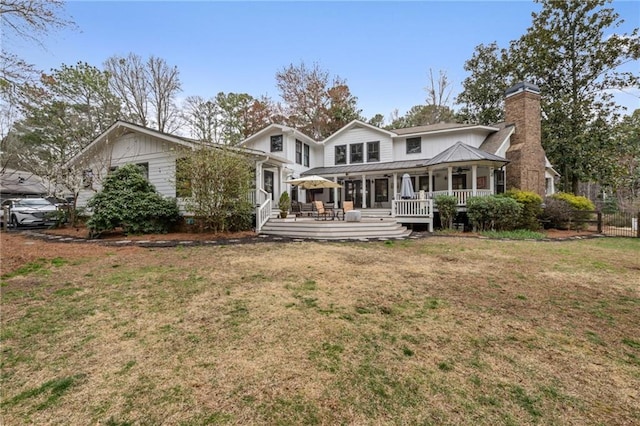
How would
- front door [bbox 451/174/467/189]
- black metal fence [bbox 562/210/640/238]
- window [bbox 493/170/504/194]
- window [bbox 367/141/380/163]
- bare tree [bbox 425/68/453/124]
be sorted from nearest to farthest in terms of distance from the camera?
black metal fence [bbox 562/210/640/238]
window [bbox 493/170/504/194]
front door [bbox 451/174/467/189]
window [bbox 367/141/380/163]
bare tree [bbox 425/68/453/124]

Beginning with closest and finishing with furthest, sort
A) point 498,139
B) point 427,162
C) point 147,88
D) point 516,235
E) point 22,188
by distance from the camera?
point 516,235 < point 498,139 < point 427,162 < point 147,88 < point 22,188

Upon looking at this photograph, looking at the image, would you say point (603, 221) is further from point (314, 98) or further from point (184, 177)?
point (314, 98)

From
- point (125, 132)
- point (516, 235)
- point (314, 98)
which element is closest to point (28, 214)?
point (125, 132)

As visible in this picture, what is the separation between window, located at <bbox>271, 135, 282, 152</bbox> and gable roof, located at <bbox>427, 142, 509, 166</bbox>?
9237 millimetres

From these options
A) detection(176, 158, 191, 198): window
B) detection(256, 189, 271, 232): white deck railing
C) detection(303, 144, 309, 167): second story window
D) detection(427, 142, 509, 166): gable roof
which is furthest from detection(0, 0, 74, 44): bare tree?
detection(427, 142, 509, 166): gable roof

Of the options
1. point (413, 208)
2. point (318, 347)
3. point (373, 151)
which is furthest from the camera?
point (373, 151)

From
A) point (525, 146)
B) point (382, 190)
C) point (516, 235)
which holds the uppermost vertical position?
point (525, 146)

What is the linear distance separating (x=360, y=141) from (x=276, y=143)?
19.7 feet

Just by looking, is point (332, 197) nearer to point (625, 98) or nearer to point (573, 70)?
point (573, 70)

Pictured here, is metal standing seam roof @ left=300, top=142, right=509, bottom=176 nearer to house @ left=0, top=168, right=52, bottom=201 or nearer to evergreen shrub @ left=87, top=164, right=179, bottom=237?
evergreen shrub @ left=87, top=164, right=179, bottom=237

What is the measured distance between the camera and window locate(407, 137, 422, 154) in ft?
60.5

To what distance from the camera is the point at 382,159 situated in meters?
19.2

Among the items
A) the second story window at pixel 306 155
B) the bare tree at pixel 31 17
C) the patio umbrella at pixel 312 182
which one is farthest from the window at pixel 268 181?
the bare tree at pixel 31 17

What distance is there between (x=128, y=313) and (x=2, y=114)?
11.1 meters
